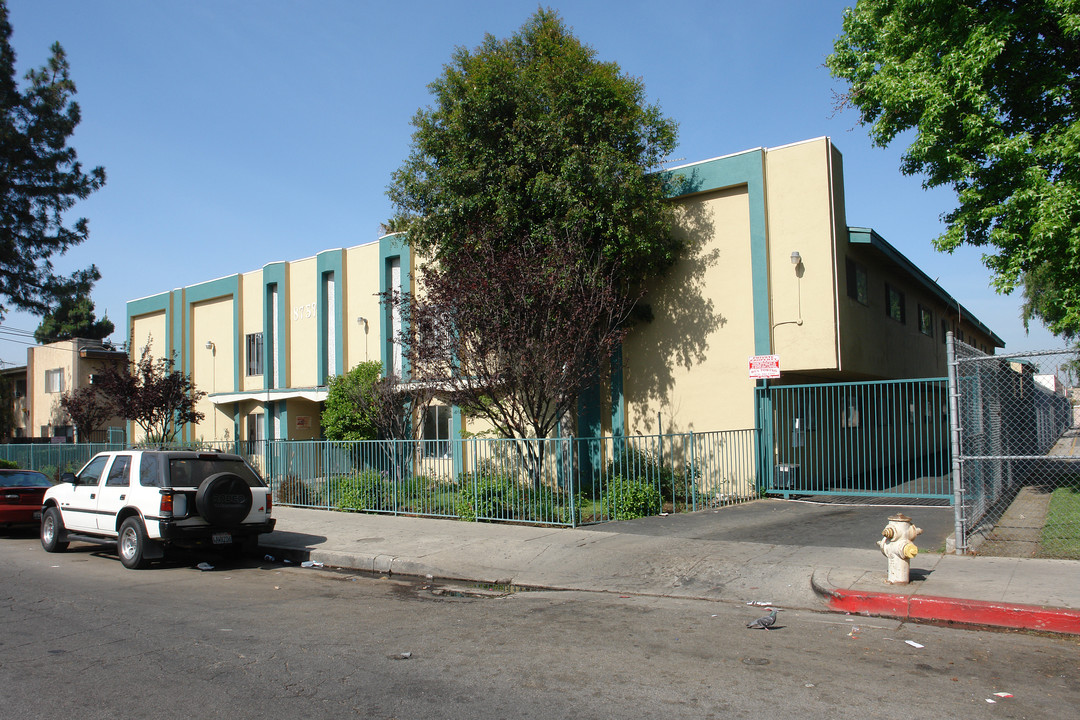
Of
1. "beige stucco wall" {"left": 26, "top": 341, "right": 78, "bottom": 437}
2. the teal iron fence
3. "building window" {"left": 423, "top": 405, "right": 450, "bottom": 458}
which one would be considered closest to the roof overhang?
"building window" {"left": 423, "top": 405, "right": 450, "bottom": 458}

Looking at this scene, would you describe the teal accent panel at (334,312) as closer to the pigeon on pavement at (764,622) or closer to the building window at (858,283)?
the building window at (858,283)

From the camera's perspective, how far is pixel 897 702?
4.80 meters

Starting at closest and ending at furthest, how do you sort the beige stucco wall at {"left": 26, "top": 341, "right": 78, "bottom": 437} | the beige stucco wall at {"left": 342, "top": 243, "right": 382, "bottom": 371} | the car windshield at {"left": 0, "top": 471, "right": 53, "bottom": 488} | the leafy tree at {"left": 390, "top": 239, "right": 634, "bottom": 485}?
the leafy tree at {"left": 390, "top": 239, "right": 634, "bottom": 485}, the car windshield at {"left": 0, "top": 471, "right": 53, "bottom": 488}, the beige stucco wall at {"left": 342, "top": 243, "right": 382, "bottom": 371}, the beige stucco wall at {"left": 26, "top": 341, "right": 78, "bottom": 437}

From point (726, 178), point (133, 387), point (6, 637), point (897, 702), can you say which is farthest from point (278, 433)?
point (897, 702)

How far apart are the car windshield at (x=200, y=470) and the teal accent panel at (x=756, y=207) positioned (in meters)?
10.3

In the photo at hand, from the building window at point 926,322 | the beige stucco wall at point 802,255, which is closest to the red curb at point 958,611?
the beige stucco wall at point 802,255

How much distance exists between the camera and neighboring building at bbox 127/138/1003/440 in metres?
15.7

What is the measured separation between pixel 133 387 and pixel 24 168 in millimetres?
12010

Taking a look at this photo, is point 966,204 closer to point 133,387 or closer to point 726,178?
point 726,178

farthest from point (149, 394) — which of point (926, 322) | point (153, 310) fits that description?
point (926, 322)

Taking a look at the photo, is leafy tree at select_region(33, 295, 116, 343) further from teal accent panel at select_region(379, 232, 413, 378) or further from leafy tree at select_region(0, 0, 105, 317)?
teal accent panel at select_region(379, 232, 413, 378)

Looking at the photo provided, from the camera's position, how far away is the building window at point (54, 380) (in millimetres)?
35812

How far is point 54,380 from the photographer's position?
36.3 m

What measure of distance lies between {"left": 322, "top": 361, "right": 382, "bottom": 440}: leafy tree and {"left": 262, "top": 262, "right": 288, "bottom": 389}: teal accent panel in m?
5.22
